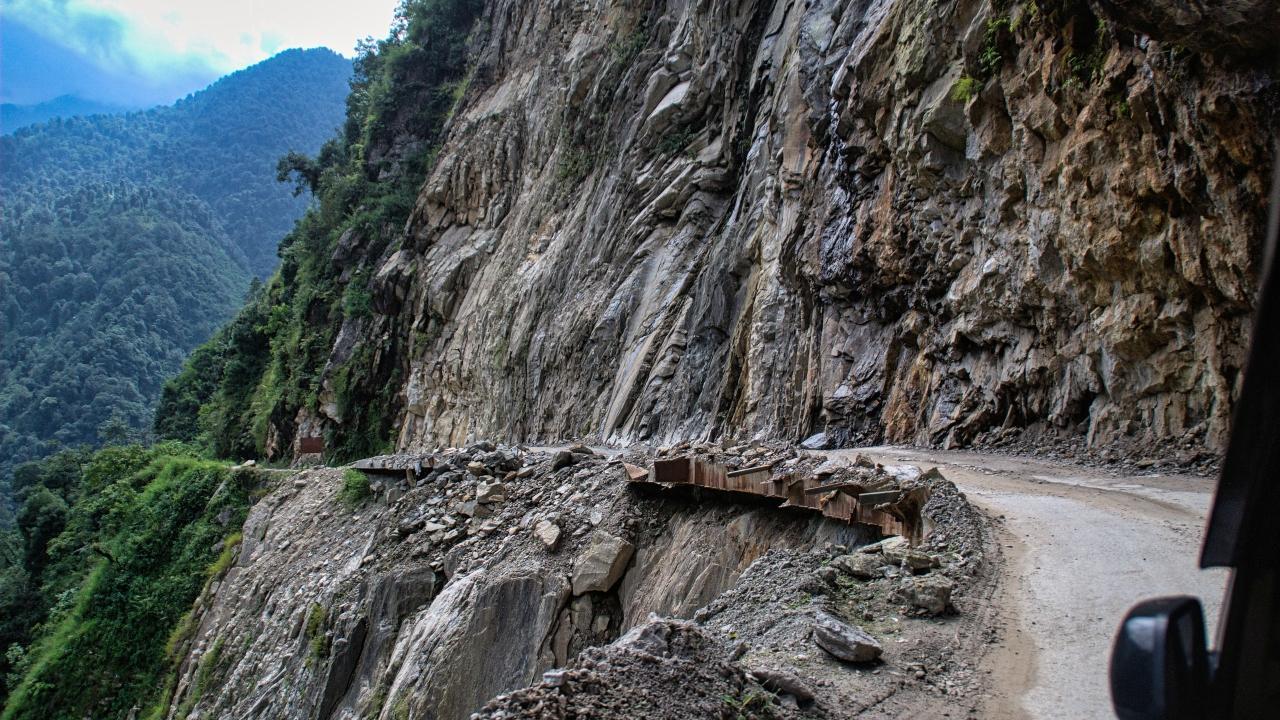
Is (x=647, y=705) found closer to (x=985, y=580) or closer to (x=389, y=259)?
(x=985, y=580)

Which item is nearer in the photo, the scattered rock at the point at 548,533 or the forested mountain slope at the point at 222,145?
the scattered rock at the point at 548,533

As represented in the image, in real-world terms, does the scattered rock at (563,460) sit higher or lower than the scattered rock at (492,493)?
higher

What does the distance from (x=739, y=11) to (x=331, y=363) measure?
71.3ft

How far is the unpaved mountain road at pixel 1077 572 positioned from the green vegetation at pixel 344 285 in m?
26.5

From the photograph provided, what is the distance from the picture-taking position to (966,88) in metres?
9.95

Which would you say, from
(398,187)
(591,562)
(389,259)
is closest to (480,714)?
(591,562)

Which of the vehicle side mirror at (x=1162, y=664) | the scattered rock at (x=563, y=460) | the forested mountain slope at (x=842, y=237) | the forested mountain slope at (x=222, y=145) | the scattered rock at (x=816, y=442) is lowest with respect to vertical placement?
the scattered rock at (x=563, y=460)

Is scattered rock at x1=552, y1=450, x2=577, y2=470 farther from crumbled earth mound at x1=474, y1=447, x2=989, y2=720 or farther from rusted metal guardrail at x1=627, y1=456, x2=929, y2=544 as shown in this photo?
crumbled earth mound at x1=474, y1=447, x2=989, y2=720

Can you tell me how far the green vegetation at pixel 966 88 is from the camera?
9844 millimetres

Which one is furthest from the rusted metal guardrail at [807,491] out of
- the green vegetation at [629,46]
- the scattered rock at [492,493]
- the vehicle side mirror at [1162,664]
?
the green vegetation at [629,46]

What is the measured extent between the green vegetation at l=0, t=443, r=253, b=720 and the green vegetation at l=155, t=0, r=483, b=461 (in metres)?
6.45

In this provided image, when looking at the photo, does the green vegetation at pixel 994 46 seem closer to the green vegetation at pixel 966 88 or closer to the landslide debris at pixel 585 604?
the green vegetation at pixel 966 88

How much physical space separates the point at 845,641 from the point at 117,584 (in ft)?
74.1

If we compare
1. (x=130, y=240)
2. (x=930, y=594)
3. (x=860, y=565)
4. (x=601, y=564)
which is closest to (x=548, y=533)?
(x=601, y=564)
